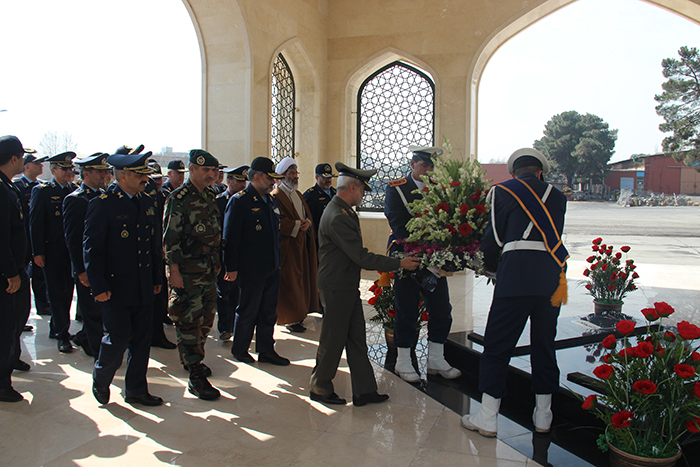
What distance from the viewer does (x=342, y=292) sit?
127 inches

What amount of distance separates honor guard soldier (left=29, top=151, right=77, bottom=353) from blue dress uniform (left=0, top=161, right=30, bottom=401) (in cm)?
97

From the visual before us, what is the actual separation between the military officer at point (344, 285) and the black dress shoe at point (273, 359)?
2.57ft

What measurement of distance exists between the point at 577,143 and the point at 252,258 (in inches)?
1362

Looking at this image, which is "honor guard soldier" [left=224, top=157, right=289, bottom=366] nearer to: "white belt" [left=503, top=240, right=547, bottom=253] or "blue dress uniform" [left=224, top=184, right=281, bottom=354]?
"blue dress uniform" [left=224, top=184, right=281, bottom=354]

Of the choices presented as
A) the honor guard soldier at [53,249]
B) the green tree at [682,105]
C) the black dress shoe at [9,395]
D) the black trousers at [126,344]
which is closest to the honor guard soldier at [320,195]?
the honor guard soldier at [53,249]

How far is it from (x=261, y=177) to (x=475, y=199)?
5.97 feet

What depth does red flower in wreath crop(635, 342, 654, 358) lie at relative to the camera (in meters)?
2.39

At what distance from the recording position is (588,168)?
34.2 metres

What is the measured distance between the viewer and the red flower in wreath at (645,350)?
2389 millimetres

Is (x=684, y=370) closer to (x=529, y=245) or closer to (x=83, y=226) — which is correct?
(x=529, y=245)

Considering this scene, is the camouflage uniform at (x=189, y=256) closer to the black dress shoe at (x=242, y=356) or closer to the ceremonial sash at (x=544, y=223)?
the black dress shoe at (x=242, y=356)

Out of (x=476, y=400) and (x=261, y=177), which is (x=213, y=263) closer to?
(x=261, y=177)

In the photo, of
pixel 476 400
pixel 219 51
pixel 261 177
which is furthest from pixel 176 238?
pixel 219 51

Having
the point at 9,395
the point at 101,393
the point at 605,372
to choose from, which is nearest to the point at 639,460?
the point at 605,372
